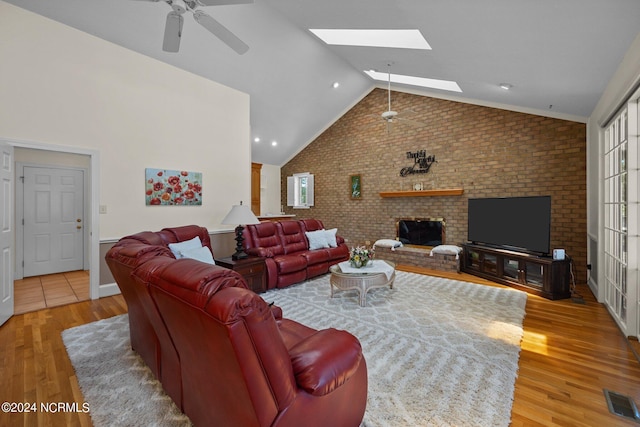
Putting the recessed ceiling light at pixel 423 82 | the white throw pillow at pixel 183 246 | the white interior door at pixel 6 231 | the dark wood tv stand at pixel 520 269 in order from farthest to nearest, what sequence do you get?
the recessed ceiling light at pixel 423 82 → the dark wood tv stand at pixel 520 269 → the white throw pillow at pixel 183 246 → the white interior door at pixel 6 231

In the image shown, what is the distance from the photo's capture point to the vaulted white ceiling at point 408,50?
7.75 feet

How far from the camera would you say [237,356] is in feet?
3.05

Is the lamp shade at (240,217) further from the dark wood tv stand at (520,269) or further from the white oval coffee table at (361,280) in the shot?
the dark wood tv stand at (520,269)

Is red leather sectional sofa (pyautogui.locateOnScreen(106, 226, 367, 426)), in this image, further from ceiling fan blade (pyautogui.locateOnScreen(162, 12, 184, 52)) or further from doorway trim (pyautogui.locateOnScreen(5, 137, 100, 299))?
doorway trim (pyautogui.locateOnScreen(5, 137, 100, 299))

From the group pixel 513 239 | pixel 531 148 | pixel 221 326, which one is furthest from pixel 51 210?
pixel 531 148

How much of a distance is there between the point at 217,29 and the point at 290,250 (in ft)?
10.3

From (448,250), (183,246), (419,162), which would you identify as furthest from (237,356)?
(419,162)

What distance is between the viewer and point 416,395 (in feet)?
6.01

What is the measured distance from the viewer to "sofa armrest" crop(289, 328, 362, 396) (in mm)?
1122

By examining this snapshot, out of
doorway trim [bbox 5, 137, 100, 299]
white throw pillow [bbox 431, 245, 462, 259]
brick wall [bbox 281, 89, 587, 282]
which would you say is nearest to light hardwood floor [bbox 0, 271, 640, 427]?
doorway trim [bbox 5, 137, 100, 299]

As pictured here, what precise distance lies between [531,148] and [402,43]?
9.46 ft

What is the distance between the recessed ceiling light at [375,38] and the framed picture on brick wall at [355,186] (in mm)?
3251

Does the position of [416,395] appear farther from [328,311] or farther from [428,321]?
[328,311]

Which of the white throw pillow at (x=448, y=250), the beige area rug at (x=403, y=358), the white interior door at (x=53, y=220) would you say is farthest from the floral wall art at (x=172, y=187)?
the white throw pillow at (x=448, y=250)
